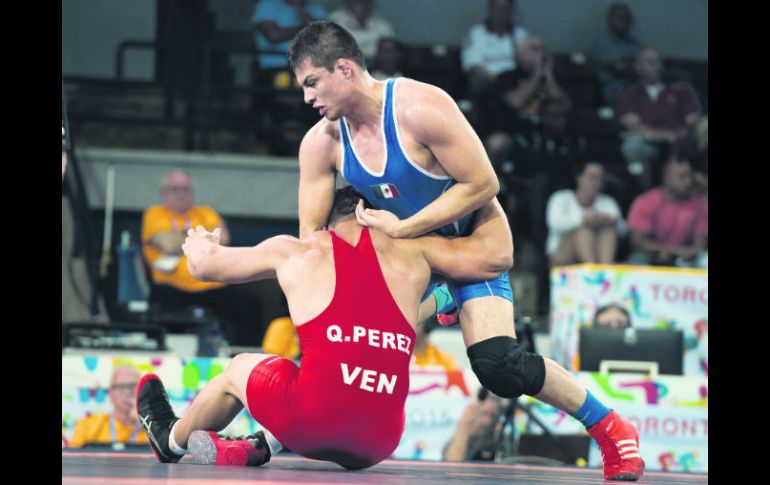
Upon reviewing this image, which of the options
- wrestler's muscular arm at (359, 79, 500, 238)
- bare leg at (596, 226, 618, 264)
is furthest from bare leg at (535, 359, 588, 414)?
bare leg at (596, 226, 618, 264)

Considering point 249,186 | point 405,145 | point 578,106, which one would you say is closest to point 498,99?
point 578,106

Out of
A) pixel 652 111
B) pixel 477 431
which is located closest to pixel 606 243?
pixel 652 111

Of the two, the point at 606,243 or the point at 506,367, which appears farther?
the point at 606,243

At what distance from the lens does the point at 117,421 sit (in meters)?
5.54

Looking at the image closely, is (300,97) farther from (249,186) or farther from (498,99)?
(498,99)

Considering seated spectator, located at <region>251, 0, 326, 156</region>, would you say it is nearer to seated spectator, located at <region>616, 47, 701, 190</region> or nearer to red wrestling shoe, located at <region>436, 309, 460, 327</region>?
seated spectator, located at <region>616, 47, 701, 190</region>

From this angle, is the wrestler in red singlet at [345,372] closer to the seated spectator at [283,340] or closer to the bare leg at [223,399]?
the bare leg at [223,399]

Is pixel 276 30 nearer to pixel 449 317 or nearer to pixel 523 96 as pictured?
pixel 523 96

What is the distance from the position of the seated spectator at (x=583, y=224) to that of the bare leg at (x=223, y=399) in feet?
15.4

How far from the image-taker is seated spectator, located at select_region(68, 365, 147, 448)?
18.1ft

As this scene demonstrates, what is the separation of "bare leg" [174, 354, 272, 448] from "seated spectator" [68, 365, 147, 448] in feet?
7.15

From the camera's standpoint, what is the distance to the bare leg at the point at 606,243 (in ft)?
26.1

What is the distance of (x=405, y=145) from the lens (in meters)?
→ 3.65

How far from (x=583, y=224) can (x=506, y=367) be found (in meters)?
4.45
